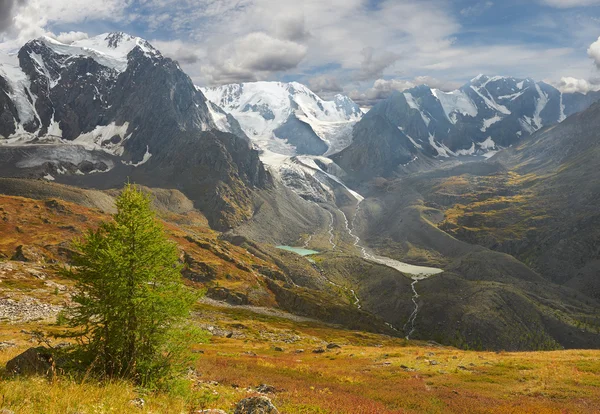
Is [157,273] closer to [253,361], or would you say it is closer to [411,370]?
[253,361]

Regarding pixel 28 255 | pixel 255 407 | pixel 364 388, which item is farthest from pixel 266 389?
pixel 28 255

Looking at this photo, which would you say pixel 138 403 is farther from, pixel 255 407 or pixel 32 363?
pixel 32 363

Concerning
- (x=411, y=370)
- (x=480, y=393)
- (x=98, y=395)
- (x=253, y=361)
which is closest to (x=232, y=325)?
(x=253, y=361)

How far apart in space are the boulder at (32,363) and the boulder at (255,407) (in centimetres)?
776

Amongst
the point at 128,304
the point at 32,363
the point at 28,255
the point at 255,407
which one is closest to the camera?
the point at 255,407

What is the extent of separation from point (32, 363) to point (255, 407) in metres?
9.50

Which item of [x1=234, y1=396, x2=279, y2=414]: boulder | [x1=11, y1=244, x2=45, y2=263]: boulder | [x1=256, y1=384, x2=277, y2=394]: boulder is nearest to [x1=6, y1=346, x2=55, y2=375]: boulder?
[x1=234, y1=396, x2=279, y2=414]: boulder

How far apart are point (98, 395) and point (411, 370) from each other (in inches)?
1206

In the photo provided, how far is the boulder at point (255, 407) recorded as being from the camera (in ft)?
42.2

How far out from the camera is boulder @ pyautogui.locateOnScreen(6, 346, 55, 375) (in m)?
14.4

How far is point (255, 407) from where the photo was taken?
512 inches

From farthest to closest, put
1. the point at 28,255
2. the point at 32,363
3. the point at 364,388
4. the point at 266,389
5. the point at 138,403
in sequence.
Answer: the point at 28,255
the point at 364,388
the point at 266,389
the point at 32,363
the point at 138,403

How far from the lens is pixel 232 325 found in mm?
79125

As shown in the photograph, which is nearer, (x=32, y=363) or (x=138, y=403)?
(x=138, y=403)
